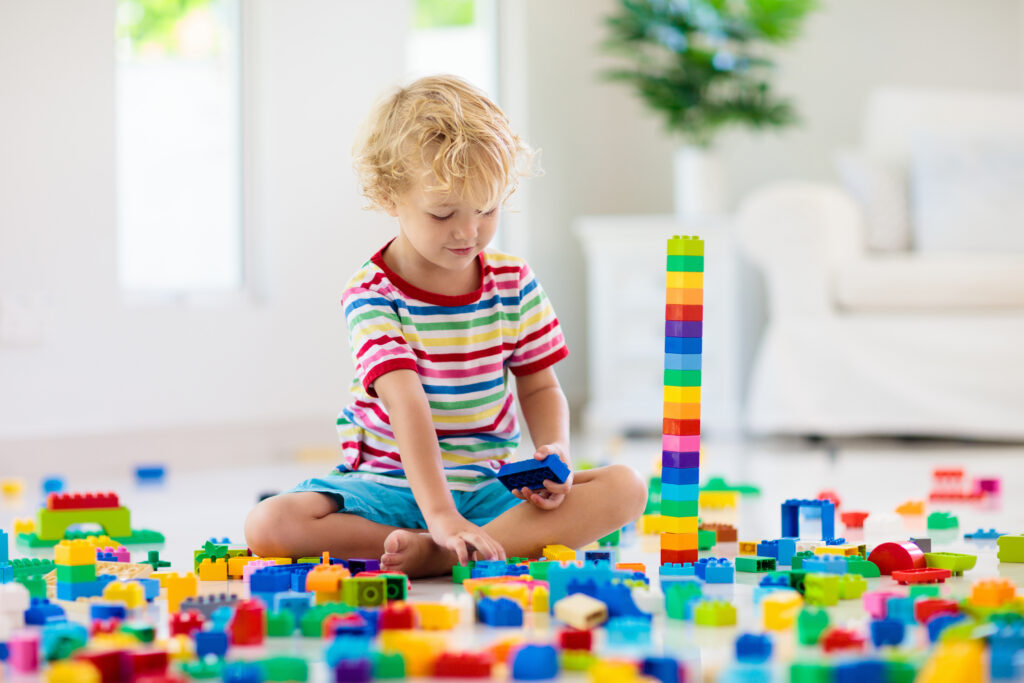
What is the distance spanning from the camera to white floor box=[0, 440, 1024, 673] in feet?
3.74

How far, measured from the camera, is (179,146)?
10.1 feet

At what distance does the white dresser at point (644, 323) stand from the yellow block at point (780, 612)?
2322mm

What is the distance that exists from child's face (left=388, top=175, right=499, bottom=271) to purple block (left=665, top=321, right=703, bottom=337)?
0.23 m

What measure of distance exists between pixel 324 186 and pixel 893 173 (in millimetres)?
1550

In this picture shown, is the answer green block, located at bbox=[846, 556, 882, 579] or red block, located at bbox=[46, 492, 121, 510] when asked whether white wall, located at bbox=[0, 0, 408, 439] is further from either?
green block, located at bbox=[846, 556, 882, 579]

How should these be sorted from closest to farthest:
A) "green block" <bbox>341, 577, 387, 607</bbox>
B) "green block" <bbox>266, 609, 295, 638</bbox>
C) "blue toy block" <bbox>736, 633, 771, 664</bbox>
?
"blue toy block" <bbox>736, 633, 771, 664</bbox>
"green block" <bbox>266, 609, 295, 638</bbox>
"green block" <bbox>341, 577, 387, 607</bbox>

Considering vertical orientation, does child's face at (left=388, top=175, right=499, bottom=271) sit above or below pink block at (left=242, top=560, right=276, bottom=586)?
above

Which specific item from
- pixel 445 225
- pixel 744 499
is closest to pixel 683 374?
pixel 445 225

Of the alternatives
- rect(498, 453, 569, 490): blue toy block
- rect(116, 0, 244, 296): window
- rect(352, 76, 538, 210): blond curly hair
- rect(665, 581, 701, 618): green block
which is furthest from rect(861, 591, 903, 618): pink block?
rect(116, 0, 244, 296): window

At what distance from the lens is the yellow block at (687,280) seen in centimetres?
135

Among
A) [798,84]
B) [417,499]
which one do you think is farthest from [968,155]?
[417,499]

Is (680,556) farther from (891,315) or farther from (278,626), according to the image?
(891,315)

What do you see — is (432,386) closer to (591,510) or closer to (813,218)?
(591,510)

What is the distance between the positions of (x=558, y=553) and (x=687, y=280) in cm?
33
